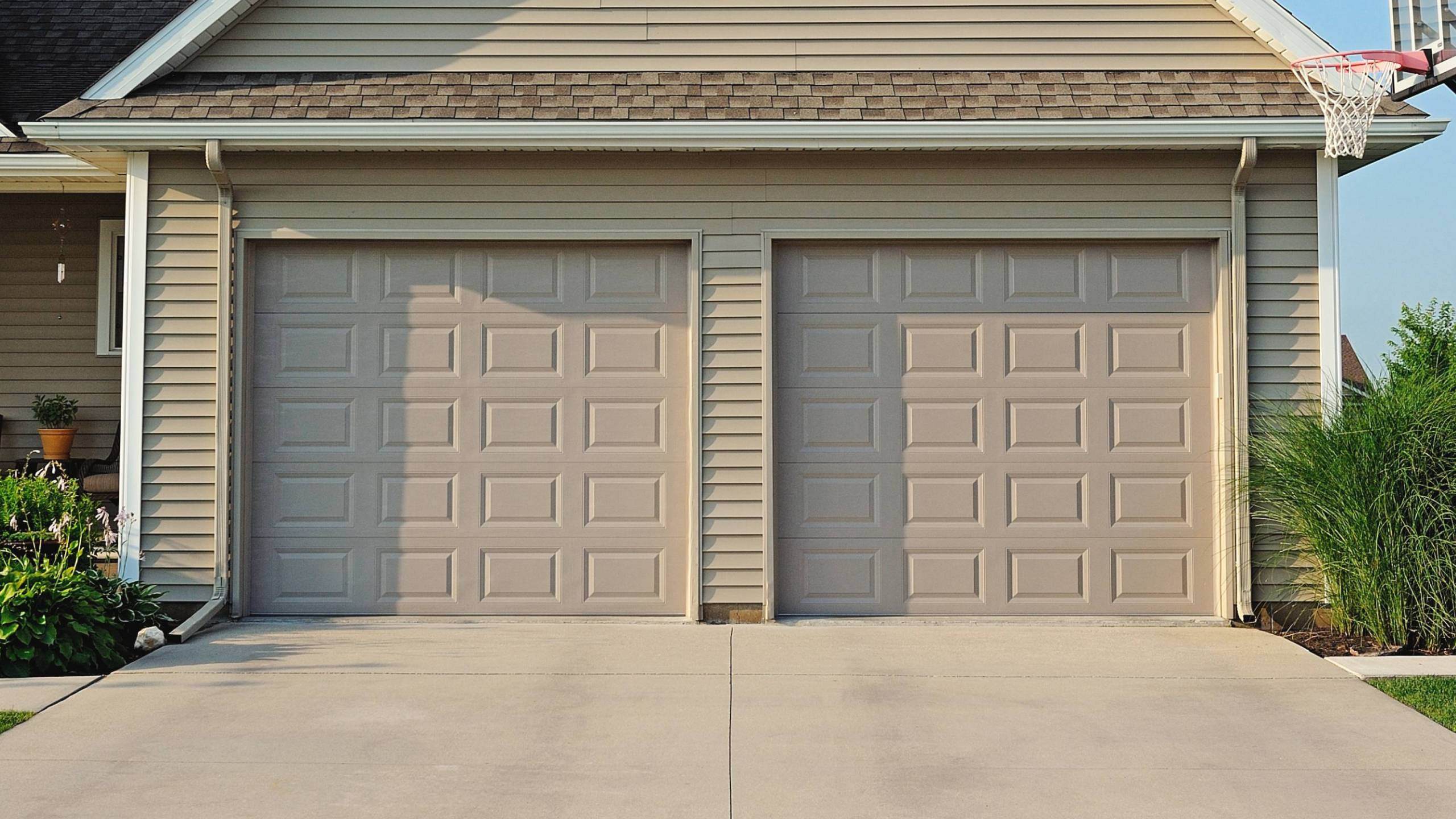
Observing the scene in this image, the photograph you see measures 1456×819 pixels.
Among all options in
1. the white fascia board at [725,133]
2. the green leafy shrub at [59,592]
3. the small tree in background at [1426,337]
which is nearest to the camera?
the green leafy shrub at [59,592]

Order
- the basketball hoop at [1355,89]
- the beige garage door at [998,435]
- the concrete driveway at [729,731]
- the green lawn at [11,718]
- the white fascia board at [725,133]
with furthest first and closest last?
1. the beige garage door at [998,435]
2. the white fascia board at [725,133]
3. the basketball hoop at [1355,89]
4. the green lawn at [11,718]
5. the concrete driveway at [729,731]

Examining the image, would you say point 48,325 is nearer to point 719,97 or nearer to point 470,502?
point 470,502

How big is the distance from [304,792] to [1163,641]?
478cm

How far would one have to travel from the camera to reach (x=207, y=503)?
746 centimetres

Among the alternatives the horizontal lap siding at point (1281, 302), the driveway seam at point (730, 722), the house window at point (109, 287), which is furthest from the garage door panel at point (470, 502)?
the horizontal lap siding at point (1281, 302)

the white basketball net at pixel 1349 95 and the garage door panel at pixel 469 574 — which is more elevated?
the white basketball net at pixel 1349 95

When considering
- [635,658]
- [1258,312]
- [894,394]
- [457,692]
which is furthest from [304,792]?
[1258,312]

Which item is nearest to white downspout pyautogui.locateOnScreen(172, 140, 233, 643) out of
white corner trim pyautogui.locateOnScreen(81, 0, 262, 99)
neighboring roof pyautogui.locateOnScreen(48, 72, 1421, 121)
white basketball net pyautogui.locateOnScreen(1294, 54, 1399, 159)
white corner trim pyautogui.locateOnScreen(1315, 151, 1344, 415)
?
neighboring roof pyautogui.locateOnScreen(48, 72, 1421, 121)

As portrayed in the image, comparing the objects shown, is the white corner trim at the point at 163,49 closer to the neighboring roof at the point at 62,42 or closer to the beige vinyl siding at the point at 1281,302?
the neighboring roof at the point at 62,42

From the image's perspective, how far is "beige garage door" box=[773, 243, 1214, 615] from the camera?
7.57 metres

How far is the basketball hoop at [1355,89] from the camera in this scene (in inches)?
265

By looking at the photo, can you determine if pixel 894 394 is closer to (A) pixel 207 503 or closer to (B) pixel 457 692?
(B) pixel 457 692

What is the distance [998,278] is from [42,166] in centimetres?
638

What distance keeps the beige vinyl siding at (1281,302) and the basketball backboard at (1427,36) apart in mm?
705
